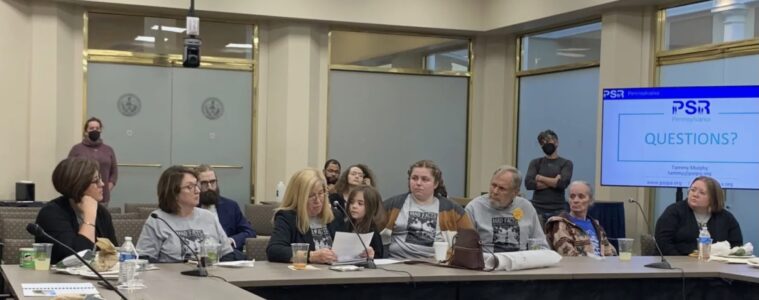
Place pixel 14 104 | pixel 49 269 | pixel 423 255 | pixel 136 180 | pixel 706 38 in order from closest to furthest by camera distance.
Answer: pixel 49 269, pixel 423 255, pixel 706 38, pixel 14 104, pixel 136 180

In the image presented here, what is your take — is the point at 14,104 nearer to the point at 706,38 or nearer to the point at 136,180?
the point at 136,180

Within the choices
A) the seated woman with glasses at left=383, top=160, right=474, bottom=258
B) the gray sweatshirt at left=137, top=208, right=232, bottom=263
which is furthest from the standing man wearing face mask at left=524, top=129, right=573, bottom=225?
the gray sweatshirt at left=137, top=208, right=232, bottom=263

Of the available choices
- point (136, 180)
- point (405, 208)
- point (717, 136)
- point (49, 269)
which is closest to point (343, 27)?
point (136, 180)

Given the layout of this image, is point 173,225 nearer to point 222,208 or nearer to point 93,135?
point 222,208

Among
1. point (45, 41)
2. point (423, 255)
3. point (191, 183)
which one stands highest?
point (45, 41)

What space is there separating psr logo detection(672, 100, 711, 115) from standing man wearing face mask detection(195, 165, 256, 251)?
12.7 feet

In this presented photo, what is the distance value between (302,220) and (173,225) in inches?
26.4

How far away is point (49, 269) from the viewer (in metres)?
4.29

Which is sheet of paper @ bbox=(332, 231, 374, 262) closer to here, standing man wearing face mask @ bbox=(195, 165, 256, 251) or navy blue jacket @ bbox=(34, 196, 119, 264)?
navy blue jacket @ bbox=(34, 196, 119, 264)

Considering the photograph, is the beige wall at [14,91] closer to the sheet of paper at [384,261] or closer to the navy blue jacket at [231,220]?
the navy blue jacket at [231,220]

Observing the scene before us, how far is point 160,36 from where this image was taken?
35.6 feet

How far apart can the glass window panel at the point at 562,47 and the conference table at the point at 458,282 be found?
16.8ft

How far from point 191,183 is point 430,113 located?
7.34 m

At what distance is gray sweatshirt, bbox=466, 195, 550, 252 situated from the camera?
5754 millimetres
